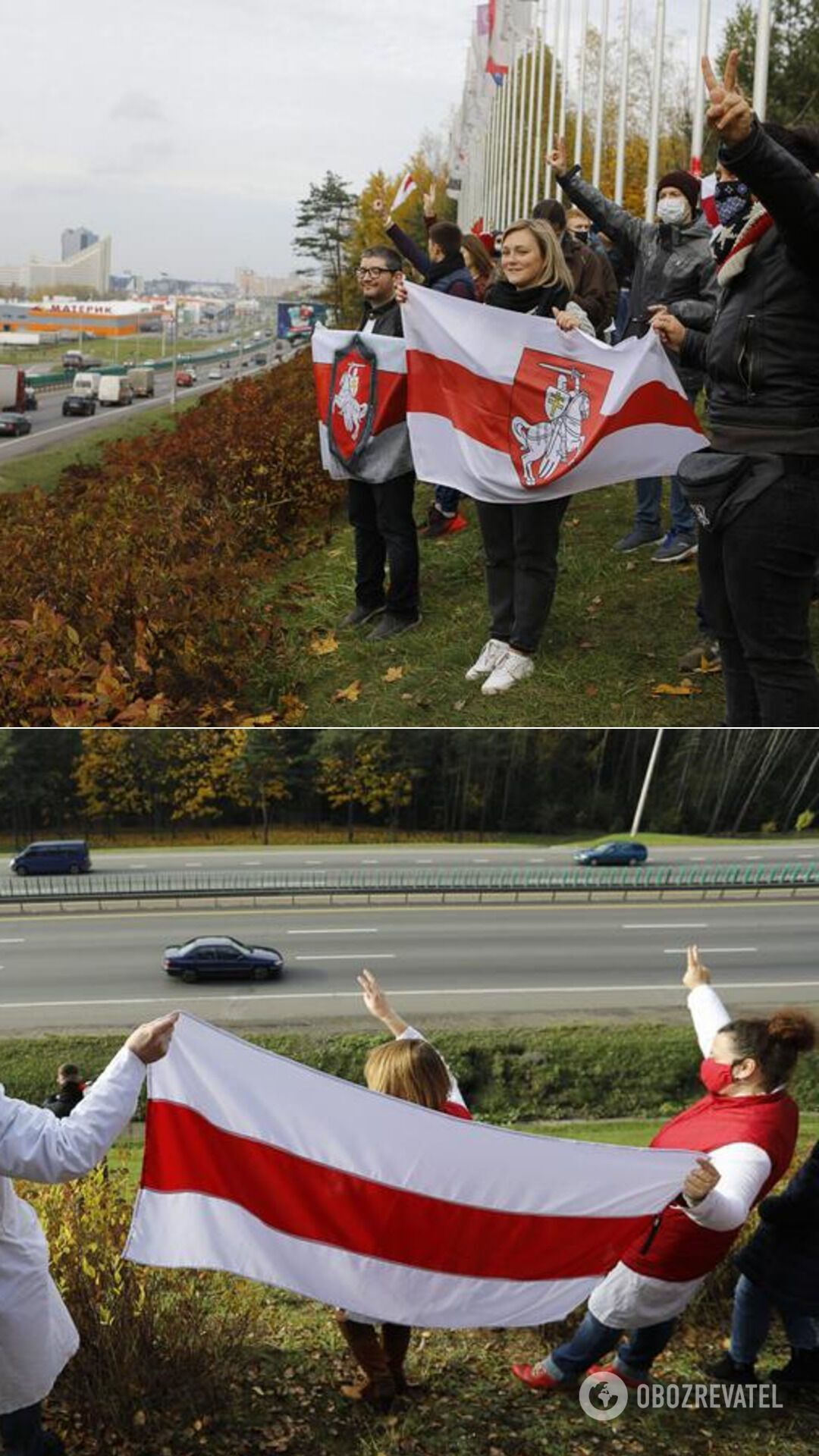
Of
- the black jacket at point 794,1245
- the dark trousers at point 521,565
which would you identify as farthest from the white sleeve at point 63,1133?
the dark trousers at point 521,565

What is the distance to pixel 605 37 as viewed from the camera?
63.1 ft

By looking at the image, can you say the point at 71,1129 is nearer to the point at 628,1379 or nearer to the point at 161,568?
the point at 628,1379

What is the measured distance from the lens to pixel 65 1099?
406 cm

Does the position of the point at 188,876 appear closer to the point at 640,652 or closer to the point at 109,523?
the point at 640,652

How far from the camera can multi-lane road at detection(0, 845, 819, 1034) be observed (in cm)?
420

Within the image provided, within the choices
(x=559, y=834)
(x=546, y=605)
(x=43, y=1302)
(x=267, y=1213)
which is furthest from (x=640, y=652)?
(x=43, y=1302)

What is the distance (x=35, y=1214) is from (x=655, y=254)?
6178 mm

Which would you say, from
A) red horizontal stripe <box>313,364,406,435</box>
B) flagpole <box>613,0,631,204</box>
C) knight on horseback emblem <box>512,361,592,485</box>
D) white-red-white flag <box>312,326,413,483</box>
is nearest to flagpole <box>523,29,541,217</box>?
flagpole <box>613,0,631,204</box>

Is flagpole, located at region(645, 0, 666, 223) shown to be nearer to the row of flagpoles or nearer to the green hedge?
the row of flagpoles

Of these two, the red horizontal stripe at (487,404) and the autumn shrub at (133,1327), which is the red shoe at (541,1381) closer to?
the autumn shrub at (133,1327)

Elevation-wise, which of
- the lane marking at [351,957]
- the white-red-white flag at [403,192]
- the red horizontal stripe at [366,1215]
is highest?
the white-red-white flag at [403,192]

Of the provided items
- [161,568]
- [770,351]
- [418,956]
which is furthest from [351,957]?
[161,568]

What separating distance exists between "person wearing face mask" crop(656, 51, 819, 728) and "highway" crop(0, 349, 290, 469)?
32.6 metres

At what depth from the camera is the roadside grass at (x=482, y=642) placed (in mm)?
6055
